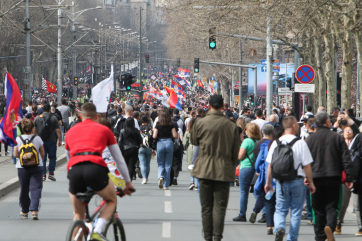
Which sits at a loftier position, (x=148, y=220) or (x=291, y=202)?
(x=291, y=202)

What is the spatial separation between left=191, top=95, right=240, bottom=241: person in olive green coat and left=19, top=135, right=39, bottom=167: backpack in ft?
11.7

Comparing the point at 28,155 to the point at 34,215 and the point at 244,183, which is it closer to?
the point at 34,215

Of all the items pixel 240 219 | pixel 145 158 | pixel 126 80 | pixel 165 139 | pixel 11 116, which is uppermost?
pixel 126 80

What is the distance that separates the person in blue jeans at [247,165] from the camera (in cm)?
1230

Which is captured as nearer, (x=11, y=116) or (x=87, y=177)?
(x=87, y=177)

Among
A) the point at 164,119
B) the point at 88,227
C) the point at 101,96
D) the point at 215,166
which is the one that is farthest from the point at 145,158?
the point at 88,227

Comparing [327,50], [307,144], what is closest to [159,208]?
[307,144]

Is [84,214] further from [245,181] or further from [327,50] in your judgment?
[327,50]

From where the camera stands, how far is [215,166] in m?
9.30

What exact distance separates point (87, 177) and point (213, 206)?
2.18 meters

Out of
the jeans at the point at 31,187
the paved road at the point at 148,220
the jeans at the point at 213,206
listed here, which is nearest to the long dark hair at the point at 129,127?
the paved road at the point at 148,220

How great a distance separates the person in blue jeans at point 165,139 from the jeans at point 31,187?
4523mm

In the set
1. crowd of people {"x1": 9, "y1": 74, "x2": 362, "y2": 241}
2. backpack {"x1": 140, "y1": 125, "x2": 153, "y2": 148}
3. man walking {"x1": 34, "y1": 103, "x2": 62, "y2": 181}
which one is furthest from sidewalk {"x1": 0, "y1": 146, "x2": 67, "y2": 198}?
crowd of people {"x1": 9, "y1": 74, "x2": 362, "y2": 241}

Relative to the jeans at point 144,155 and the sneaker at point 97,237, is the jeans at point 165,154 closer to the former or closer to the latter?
the jeans at point 144,155
